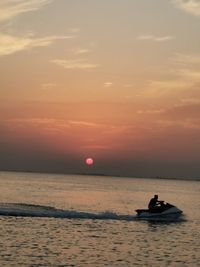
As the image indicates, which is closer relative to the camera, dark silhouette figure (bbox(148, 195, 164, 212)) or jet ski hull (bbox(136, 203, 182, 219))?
jet ski hull (bbox(136, 203, 182, 219))

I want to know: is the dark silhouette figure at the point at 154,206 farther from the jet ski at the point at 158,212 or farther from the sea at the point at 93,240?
the sea at the point at 93,240

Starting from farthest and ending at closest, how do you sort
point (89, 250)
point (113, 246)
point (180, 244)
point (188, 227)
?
1. point (188, 227)
2. point (180, 244)
3. point (113, 246)
4. point (89, 250)

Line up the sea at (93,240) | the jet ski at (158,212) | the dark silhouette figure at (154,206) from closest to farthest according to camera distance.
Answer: the sea at (93,240)
the jet ski at (158,212)
the dark silhouette figure at (154,206)

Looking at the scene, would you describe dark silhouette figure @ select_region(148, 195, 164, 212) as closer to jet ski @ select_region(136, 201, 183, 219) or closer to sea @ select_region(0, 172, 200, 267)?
jet ski @ select_region(136, 201, 183, 219)

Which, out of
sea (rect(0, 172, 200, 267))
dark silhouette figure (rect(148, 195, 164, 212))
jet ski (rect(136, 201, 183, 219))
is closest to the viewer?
sea (rect(0, 172, 200, 267))

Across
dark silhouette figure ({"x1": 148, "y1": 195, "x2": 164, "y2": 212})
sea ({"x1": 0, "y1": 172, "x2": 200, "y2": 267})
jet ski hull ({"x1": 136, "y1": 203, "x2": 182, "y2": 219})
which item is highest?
dark silhouette figure ({"x1": 148, "y1": 195, "x2": 164, "y2": 212})

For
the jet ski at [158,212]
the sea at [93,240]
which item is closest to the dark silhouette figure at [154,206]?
the jet ski at [158,212]

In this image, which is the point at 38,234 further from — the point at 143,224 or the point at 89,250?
the point at 143,224

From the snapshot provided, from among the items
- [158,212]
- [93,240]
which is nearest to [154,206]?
[158,212]

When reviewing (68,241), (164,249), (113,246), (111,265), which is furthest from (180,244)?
(111,265)

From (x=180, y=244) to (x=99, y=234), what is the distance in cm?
616

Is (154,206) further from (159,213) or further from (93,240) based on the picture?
(93,240)

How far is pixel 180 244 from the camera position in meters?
35.0

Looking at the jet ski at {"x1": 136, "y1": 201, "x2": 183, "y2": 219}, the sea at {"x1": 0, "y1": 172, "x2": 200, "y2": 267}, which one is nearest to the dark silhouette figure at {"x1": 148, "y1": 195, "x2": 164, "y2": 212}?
the jet ski at {"x1": 136, "y1": 201, "x2": 183, "y2": 219}
